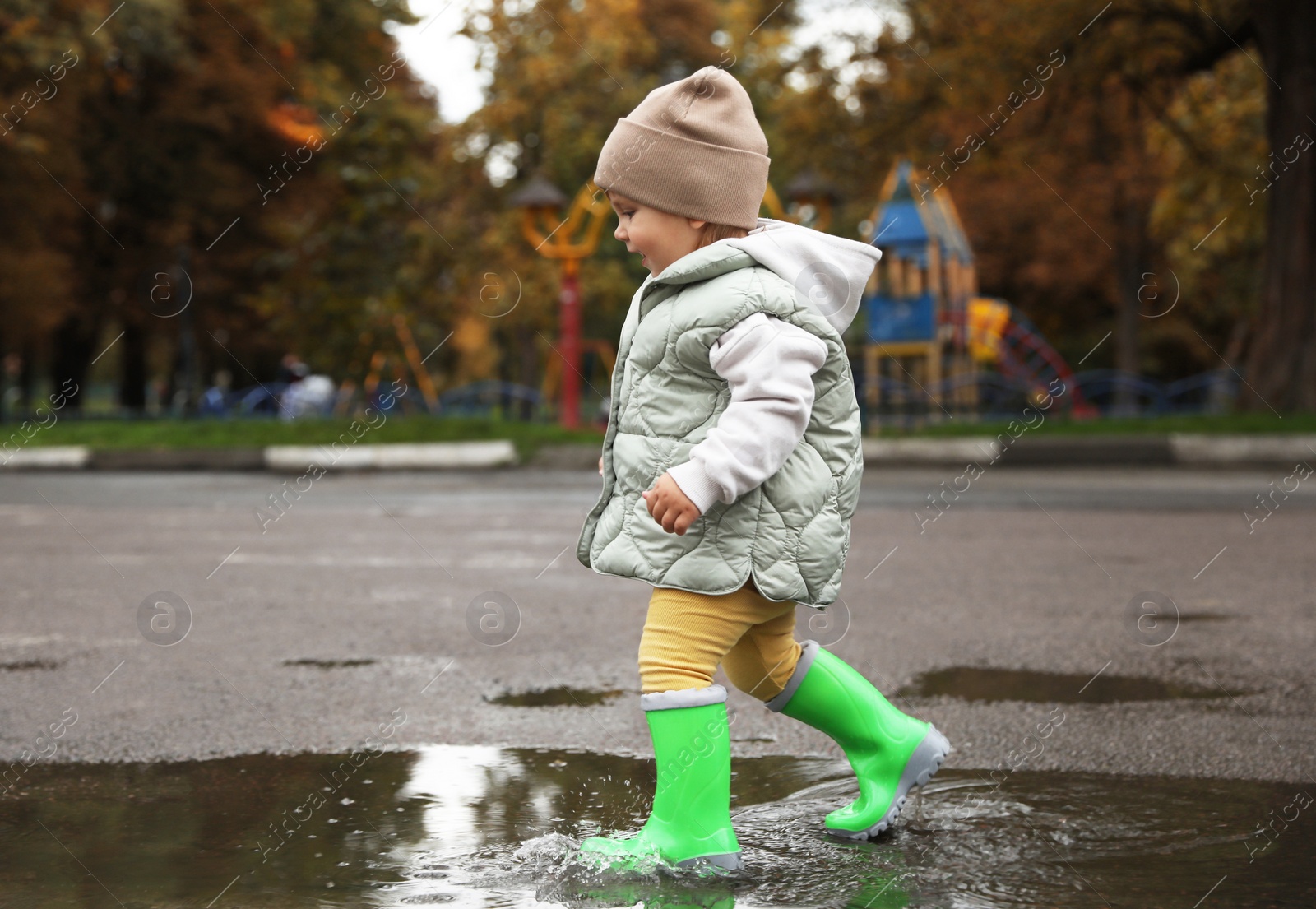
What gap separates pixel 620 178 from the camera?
9.77 feet

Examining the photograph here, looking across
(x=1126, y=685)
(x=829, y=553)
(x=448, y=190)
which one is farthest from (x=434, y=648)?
(x=448, y=190)

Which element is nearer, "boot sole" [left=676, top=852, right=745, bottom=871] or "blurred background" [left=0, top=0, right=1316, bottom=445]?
"boot sole" [left=676, top=852, right=745, bottom=871]

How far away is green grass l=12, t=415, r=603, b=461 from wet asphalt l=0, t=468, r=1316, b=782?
637 centimetres

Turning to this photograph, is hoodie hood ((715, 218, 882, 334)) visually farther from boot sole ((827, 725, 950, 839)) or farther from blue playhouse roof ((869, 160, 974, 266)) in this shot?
blue playhouse roof ((869, 160, 974, 266))

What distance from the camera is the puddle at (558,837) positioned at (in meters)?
2.73

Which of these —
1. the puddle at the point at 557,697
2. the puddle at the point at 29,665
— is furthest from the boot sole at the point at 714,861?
the puddle at the point at 29,665

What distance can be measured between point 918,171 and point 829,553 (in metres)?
18.5

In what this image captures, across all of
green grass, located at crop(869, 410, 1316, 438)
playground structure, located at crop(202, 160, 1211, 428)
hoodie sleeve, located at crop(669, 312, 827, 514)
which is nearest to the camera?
hoodie sleeve, located at crop(669, 312, 827, 514)

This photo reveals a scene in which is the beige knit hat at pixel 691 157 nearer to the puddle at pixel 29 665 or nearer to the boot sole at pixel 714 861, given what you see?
the boot sole at pixel 714 861

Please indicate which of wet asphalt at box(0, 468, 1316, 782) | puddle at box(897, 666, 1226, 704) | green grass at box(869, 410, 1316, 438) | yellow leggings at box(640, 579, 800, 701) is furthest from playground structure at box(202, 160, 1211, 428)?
yellow leggings at box(640, 579, 800, 701)

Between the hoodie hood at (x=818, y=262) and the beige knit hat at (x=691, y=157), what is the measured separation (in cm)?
9

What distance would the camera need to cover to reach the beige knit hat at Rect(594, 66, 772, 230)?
296 centimetres

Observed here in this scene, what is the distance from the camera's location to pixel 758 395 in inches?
109

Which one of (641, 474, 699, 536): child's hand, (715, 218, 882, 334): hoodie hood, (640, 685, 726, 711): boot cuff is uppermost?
(715, 218, 882, 334): hoodie hood
